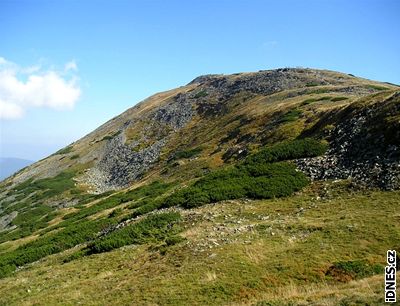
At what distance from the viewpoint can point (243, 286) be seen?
18.4 meters

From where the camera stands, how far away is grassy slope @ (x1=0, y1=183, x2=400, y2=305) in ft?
58.1

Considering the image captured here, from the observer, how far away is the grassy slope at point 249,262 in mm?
17719

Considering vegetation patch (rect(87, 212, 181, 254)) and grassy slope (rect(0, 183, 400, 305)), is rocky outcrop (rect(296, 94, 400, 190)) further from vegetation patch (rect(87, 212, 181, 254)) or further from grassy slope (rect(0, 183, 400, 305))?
vegetation patch (rect(87, 212, 181, 254))

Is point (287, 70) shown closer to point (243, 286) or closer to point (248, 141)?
point (248, 141)

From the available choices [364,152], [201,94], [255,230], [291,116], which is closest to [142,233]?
[255,230]

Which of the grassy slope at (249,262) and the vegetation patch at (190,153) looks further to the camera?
the vegetation patch at (190,153)

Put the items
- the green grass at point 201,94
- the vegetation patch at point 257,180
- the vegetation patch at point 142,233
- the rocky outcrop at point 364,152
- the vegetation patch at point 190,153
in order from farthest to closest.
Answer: the green grass at point 201,94, the vegetation patch at point 190,153, the vegetation patch at point 257,180, the rocky outcrop at point 364,152, the vegetation patch at point 142,233

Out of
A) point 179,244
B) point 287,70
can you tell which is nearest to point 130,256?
point 179,244

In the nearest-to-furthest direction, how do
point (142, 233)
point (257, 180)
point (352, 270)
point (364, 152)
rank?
point (352, 270) < point (142, 233) < point (364, 152) < point (257, 180)

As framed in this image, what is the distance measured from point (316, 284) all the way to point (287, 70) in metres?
96.5

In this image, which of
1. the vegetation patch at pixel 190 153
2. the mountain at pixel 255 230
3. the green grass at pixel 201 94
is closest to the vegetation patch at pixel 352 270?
the mountain at pixel 255 230

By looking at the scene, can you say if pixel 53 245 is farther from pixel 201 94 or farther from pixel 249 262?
pixel 201 94

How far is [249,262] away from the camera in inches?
802

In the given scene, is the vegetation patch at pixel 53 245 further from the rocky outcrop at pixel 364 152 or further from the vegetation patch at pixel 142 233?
the rocky outcrop at pixel 364 152
